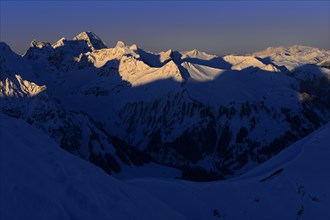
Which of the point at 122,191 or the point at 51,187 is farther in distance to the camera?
the point at 122,191

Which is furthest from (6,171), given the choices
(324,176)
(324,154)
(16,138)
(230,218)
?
(324,154)

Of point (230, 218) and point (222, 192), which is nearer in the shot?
point (230, 218)

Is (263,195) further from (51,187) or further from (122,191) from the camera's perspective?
(51,187)

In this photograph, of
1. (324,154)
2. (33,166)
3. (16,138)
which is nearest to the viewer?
(33,166)

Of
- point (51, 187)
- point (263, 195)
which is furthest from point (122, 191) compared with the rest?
point (263, 195)

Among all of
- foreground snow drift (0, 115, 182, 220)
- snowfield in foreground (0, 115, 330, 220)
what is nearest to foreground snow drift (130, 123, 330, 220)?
snowfield in foreground (0, 115, 330, 220)

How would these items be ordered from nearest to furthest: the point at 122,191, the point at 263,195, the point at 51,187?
1. the point at 51,187
2. the point at 122,191
3. the point at 263,195

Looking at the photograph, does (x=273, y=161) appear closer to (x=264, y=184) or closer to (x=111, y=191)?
(x=264, y=184)
